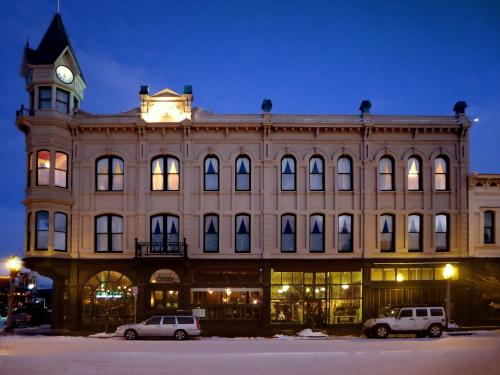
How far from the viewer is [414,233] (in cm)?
3453

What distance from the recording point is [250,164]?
3444 centimetres

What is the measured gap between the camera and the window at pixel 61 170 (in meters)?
33.2

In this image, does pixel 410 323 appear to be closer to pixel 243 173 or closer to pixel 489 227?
pixel 489 227

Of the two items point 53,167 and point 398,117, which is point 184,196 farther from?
point 398,117

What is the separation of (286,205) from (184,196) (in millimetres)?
5946

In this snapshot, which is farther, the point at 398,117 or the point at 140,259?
the point at 398,117

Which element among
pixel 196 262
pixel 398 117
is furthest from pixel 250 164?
pixel 398 117

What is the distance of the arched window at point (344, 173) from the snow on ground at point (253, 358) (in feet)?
39.5

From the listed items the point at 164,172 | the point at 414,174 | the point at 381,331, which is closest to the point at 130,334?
the point at 164,172

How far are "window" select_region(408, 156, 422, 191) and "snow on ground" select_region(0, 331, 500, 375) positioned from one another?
1209cm

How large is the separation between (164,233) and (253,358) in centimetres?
1611

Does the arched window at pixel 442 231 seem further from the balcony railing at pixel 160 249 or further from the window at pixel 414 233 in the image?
the balcony railing at pixel 160 249

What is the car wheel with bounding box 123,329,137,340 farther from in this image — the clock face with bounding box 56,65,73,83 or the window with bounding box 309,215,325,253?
the clock face with bounding box 56,65,73,83

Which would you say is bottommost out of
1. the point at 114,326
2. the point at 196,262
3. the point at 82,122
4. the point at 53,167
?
the point at 114,326
